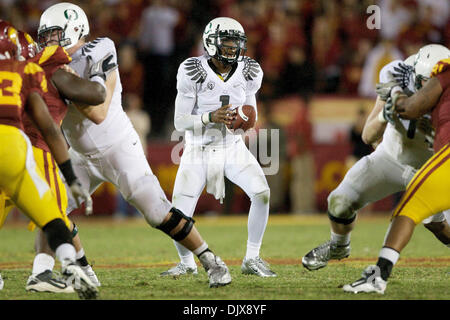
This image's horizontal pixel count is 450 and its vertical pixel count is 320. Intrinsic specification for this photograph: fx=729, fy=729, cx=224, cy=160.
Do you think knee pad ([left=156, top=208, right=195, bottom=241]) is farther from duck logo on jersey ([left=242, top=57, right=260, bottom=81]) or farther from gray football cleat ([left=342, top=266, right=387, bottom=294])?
duck logo on jersey ([left=242, top=57, right=260, bottom=81])

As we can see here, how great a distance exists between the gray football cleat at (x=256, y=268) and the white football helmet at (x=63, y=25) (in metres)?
2.11

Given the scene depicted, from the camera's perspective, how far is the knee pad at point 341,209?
535 cm

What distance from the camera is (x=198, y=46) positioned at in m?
12.4

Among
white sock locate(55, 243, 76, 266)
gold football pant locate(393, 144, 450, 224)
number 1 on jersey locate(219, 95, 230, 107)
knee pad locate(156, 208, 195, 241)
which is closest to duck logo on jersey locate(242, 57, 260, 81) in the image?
number 1 on jersey locate(219, 95, 230, 107)

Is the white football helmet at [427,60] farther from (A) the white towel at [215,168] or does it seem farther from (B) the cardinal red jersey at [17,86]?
(B) the cardinal red jersey at [17,86]

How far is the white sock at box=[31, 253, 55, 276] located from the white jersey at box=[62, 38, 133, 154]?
30.3 inches

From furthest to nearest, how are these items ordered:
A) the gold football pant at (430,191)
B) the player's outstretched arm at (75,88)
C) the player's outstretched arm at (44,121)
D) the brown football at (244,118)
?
1. the brown football at (244,118)
2. the player's outstretched arm at (75,88)
3. the gold football pant at (430,191)
4. the player's outstretched arm at (44,121)

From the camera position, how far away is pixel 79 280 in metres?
4.05

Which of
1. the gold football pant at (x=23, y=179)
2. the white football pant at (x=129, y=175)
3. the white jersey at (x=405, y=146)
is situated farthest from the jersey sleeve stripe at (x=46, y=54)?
the white jersey at (x=405, y=146)

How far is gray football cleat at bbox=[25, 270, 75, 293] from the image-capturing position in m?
4.59

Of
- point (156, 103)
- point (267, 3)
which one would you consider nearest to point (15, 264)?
point (156, 103)

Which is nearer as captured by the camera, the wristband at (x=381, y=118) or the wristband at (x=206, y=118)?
the wristband at (x=381, y=118)

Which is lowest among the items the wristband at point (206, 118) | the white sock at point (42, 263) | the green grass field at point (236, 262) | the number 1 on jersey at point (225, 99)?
the green grass field at point (236, 262)

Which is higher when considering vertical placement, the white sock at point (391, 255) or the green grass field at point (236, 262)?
the white sock at point (391, 255)
